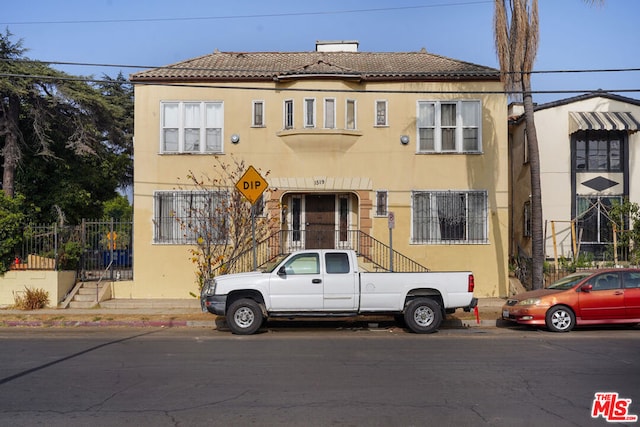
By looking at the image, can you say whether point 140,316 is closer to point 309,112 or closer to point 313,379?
point 309,112

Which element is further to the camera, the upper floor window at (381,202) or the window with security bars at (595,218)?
the window with security bars at (595,218)

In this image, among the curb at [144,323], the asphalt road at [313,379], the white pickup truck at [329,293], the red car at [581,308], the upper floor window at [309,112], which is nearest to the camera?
the asphalt road at [313,379]

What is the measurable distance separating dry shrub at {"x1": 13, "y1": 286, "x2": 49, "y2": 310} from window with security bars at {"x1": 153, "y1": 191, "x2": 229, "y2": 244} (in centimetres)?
359

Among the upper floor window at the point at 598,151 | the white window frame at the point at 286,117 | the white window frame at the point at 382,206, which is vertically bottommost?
the white window frame at the point at 382,206

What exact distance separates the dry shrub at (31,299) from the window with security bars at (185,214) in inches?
141

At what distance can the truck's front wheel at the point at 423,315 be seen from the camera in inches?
543

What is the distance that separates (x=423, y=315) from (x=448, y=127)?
25.9 ft

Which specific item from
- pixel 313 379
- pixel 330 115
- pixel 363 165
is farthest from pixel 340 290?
pixel 330 115

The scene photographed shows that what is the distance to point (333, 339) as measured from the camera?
12945 mm

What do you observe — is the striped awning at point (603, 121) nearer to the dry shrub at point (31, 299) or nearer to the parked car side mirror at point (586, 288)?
the parked car side mirror at point (586, 288)

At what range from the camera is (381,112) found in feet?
64.5

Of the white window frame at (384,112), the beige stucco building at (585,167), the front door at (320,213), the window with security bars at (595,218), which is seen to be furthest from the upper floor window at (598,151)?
the front door at (320,213)

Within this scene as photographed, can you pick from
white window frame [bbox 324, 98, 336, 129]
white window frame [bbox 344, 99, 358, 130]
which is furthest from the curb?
white window frame [bbox 324, 98, 336, 129]

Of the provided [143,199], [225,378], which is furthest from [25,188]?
[225,378]
